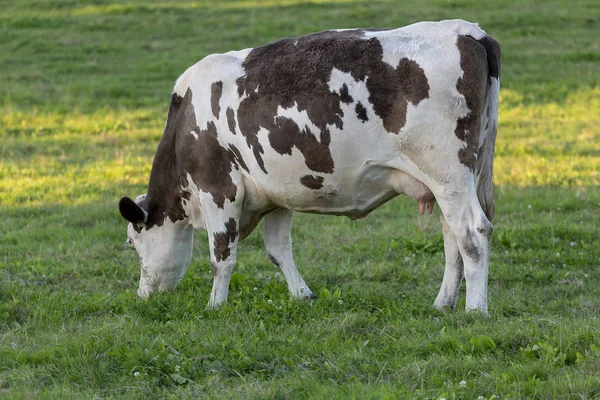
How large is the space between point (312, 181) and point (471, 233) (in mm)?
1386

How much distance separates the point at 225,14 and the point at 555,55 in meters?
9.47

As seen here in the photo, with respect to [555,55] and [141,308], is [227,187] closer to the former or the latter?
[141,308]

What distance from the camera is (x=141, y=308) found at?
7895mm

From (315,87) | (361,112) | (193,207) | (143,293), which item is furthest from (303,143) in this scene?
(143,293)

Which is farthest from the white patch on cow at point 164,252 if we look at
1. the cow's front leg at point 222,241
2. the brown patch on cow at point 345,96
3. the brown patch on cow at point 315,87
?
the brown patch on cow at point 345,96

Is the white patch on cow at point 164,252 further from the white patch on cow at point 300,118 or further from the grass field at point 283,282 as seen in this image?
the white patch on cow at point 300,118

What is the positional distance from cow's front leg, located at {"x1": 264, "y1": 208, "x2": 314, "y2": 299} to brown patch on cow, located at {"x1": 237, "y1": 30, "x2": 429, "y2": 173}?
122 cm

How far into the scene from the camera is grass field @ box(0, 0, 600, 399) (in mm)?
5898

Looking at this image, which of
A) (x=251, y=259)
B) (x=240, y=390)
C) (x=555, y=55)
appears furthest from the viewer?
(x=555, y=55)

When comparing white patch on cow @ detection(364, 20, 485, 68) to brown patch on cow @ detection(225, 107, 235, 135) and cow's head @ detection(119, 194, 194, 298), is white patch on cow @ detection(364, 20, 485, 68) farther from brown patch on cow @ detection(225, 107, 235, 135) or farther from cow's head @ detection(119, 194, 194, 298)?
cow's head @ detection(119, 194, 194, 298)

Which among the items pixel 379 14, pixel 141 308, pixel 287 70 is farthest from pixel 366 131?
pixel 379 14

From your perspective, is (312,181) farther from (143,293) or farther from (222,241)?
(143,293)

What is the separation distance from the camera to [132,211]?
8.65 m

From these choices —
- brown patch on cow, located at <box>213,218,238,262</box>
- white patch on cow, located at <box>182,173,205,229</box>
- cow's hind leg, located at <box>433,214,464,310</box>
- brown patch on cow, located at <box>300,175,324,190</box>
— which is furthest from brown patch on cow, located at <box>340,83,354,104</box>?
white patch on cow, located at <box>182,173,205,229</box>
